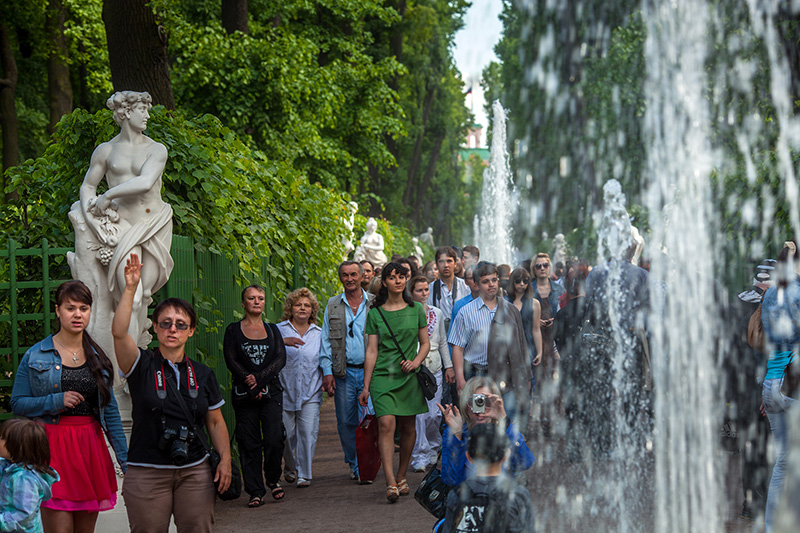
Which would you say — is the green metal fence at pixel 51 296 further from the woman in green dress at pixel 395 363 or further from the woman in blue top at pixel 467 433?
the woman in blue top at pixel 467 433

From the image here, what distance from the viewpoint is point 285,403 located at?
9.38 meters

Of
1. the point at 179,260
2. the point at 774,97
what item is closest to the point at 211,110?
the point at 774,97

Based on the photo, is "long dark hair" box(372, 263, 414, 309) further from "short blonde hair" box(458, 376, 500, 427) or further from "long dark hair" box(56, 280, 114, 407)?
"short blonde hair" box(458, 376, 500, 427)

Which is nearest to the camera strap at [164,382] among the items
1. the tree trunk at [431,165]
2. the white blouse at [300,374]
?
the white blouse at [300,374]

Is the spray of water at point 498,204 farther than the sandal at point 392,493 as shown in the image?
Yes

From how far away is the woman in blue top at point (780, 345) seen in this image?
19.4ft

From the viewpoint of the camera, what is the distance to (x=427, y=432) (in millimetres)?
10578

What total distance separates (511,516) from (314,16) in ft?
80.5

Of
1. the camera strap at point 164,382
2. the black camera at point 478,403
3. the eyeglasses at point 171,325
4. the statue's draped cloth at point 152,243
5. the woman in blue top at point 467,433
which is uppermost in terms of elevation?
the statue's draped cloth at point 152,243

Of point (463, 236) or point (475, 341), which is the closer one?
point (475, 341)

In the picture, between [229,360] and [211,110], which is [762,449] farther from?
[211,110]

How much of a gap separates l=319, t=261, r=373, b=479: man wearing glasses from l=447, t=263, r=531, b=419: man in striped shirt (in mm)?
1263

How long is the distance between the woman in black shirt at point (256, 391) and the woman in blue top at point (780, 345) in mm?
4148

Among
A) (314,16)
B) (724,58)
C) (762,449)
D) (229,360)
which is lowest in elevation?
(762,449)
